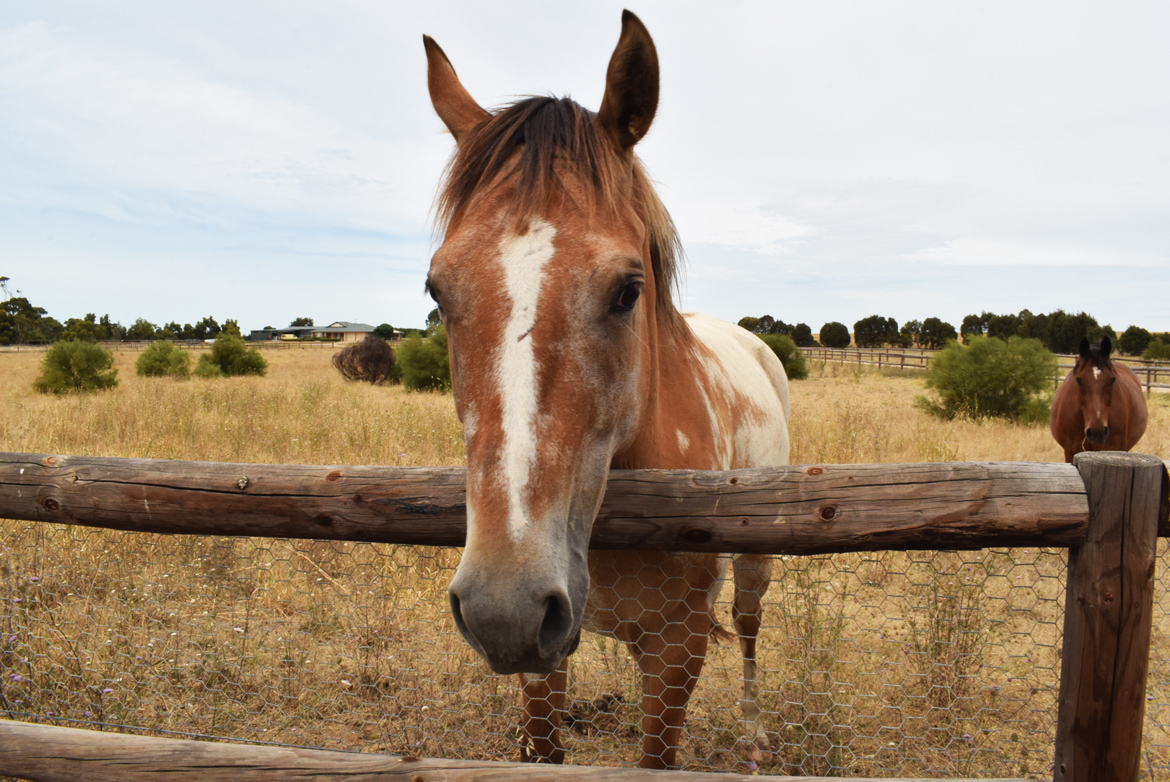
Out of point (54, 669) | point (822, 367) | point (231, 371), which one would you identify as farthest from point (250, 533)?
point (822, 367)

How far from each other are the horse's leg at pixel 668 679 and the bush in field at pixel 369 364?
22.9 meters

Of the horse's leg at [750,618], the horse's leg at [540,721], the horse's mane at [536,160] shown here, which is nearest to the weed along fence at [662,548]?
the horse's leg at [750,618]

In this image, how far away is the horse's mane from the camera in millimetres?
1550

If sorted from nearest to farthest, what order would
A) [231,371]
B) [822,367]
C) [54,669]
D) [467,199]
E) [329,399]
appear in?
[467,199] → [54,669] → [329,399] → [231,371] → [822,367]

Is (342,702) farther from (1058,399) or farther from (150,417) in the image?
(1058,399)

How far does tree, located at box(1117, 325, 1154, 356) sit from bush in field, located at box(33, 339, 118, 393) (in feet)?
236

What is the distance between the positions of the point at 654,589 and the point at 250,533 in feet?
4.14

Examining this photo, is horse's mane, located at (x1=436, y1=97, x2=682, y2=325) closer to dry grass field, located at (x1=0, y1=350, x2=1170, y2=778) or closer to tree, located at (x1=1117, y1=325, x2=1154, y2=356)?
dry grass field, located at (x1=0, y1=350, x2=1170, y2=778)

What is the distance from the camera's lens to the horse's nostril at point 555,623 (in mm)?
1129

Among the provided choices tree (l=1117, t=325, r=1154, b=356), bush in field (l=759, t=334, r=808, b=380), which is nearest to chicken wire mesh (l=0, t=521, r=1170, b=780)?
bush in field (l=759, t=334, r=808, b=380)

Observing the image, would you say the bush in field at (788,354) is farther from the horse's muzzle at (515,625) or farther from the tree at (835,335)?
the tree at (835,335)

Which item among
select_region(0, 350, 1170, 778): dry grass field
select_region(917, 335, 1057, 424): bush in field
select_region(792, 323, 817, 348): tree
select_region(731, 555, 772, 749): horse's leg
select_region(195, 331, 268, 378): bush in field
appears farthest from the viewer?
select_region(792, 323, 817, 348): tree

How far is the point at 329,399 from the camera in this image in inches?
484

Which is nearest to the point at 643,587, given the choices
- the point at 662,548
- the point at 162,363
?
the point at 662,548
